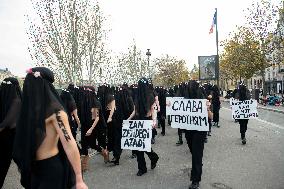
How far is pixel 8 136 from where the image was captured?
7.07m

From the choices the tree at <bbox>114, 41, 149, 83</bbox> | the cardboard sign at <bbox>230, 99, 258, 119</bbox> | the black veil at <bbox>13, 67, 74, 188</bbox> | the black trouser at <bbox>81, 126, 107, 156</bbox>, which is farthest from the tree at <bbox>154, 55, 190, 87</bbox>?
the black veil at <bbox>13, 67, 74, 188</bbox>

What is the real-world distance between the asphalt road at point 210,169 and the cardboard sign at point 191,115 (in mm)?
1086

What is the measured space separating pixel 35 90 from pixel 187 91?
4755 millimetres

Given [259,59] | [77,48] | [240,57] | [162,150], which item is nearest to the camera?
[162,150]

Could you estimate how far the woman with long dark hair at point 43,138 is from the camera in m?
3.58

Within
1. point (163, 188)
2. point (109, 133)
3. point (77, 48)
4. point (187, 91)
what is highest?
point (77, 48)

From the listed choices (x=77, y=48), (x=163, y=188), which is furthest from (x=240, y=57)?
(x=163, y=188)

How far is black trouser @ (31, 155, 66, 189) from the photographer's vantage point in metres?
3.60

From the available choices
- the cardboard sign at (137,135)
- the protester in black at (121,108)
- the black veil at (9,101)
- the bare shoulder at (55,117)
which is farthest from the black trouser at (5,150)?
the bare shoulder at (55,117)

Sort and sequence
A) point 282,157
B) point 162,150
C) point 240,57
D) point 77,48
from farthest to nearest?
point 240,57 < point 77,48 < point 162,150 < point 282,157

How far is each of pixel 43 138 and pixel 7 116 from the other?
3658 mm

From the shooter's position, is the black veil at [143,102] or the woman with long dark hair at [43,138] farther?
the black veil at [143,102]

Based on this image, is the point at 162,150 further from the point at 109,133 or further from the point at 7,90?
the point at 7,90

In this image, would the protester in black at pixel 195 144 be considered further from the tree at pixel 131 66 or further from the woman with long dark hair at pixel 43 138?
the tree at pixel 131 66
